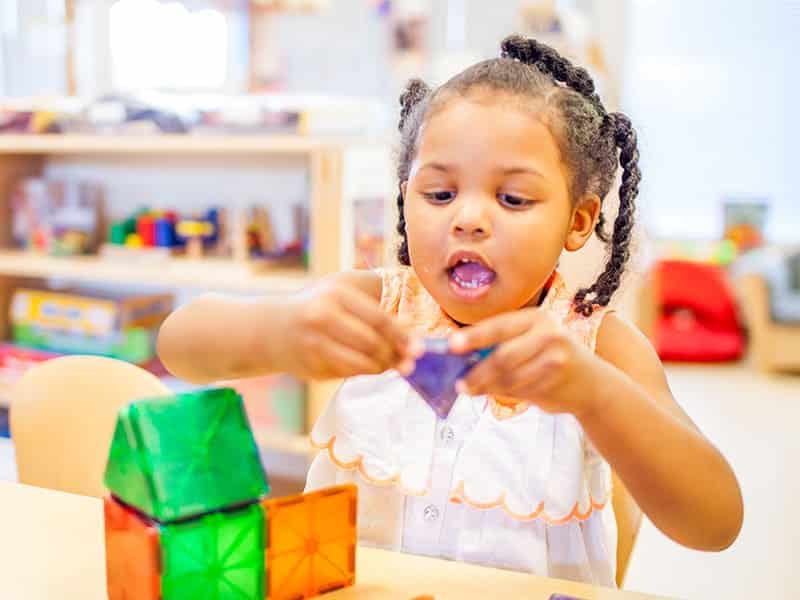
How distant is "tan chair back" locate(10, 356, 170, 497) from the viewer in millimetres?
1177

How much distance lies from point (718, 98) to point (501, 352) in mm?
4578

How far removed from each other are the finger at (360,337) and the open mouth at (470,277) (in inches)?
8.2

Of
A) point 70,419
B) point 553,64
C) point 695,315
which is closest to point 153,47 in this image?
point 70,419

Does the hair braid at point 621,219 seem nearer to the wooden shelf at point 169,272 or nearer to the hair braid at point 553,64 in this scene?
the hair braid at point 553,64

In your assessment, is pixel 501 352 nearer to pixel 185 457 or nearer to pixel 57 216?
pixel 185 457

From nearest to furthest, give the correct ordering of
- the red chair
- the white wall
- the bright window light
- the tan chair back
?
the tan chair back < the bright window light < the red chair < the white wall

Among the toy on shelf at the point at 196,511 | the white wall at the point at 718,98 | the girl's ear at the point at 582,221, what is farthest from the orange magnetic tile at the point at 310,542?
the white wall at the point at 718,98

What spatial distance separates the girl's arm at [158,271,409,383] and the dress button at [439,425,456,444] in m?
0.27

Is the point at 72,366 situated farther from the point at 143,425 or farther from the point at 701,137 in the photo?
the point at 701,137

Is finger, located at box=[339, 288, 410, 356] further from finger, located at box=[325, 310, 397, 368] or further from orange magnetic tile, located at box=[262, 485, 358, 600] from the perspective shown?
orange magnetic tile, located at box=[262, 485, 358, 600]

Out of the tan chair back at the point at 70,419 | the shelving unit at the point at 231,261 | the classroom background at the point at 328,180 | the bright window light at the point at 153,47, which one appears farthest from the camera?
the bright window light at the point at 153,47

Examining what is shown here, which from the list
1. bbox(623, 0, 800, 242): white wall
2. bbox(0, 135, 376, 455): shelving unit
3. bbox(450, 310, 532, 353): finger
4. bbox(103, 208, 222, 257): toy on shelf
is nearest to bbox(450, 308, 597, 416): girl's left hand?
bbox(450, 310, 532, 353): finger

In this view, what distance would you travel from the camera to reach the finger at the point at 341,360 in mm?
601

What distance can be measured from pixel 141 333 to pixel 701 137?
3.35 metres
